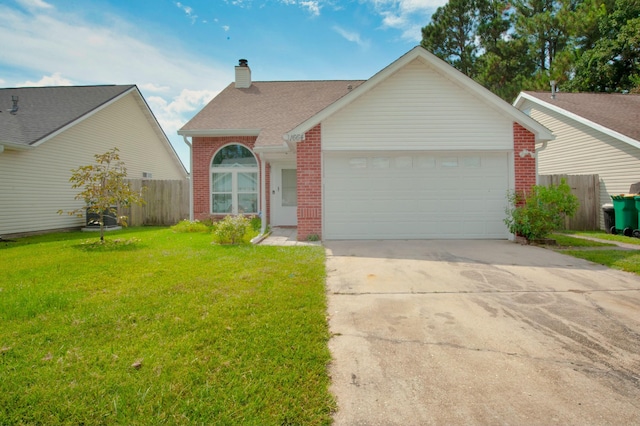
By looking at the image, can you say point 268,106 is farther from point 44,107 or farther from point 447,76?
point 44,107

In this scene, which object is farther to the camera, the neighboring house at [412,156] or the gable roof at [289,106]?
the neighboring house at [412,156]

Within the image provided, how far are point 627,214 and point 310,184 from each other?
30.0 feet

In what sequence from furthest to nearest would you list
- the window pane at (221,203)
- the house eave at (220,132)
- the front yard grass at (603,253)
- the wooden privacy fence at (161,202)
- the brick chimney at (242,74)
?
1. the brick chimney at (242,74)
2. the wooden privacy fence at (161,202)
3. the window pane at (221,203)
4. the house eave at (220,132)
5. the front yard grass at (603,253)

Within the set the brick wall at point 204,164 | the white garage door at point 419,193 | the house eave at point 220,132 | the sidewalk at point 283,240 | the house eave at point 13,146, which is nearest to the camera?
the sidewalk at point 283,240

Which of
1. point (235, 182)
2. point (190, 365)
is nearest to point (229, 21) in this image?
point (235, 182)

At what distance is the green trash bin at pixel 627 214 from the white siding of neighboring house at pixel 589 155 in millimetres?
1271

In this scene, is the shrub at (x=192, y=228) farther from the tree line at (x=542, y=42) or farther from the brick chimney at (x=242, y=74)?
the tree line at (x=542, y=42)

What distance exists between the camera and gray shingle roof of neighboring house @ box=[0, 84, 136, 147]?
10.8 m

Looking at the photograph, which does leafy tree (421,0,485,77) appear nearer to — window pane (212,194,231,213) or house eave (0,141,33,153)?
window pane (212,194,231,213)

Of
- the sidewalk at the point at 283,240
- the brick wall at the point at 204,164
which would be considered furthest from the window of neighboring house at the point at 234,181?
the sidewalk at the point at 283,240

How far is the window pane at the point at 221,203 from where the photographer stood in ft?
41.8

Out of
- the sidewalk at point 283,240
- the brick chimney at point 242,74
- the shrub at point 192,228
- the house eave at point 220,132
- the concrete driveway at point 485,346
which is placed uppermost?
the brick chimney at point 242,74

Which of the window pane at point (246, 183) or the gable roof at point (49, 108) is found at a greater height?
the gable roof at point (49, 108)

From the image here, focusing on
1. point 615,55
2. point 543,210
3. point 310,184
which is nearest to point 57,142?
point 310,184
